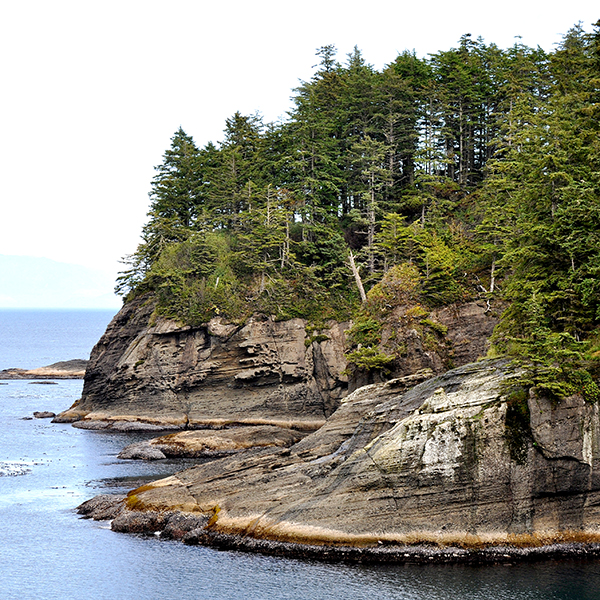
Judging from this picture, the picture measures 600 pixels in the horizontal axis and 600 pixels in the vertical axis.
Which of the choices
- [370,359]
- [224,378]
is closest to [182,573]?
[370,359]

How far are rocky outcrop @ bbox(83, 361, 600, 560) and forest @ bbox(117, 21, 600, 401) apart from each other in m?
17.4

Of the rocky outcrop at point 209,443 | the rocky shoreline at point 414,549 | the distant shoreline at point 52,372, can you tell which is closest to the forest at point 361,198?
the rocky outcrop at point 209,443

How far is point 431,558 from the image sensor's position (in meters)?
32.7

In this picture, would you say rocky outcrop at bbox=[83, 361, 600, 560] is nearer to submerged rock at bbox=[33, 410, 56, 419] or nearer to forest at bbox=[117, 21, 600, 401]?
forest at bbox=[117, 21, 600, 401]

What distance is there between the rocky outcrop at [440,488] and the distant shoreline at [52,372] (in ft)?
271

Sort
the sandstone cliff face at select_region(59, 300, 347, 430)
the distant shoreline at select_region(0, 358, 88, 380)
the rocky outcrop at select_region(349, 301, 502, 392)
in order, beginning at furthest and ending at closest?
the distant shoreline at select_region(0, 358, 88, 380) < the sandstone cliff face at select_region(59, 300, 347, 430) < the rocky outcrop at select_region(349, 301, 502, 392)

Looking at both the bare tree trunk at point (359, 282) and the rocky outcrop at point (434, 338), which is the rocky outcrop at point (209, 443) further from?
the bare tree trunk at point (359, 282)

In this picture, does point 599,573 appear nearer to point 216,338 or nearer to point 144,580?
point 144,580

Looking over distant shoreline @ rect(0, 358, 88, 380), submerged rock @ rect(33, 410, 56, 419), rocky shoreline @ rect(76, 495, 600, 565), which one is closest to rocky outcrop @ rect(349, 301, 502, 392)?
rocky shoreline @ rect(76, 495, 600, 565)

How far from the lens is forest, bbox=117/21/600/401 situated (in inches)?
2291

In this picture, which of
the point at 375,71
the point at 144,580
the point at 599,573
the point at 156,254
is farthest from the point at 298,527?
the point at 375,71

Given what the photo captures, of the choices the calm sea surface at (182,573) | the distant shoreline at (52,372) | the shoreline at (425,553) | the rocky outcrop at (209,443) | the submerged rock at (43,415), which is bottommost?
the calm sea surface at (182,573)

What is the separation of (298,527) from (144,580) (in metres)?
7.99

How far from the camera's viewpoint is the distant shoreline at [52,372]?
116 metres
